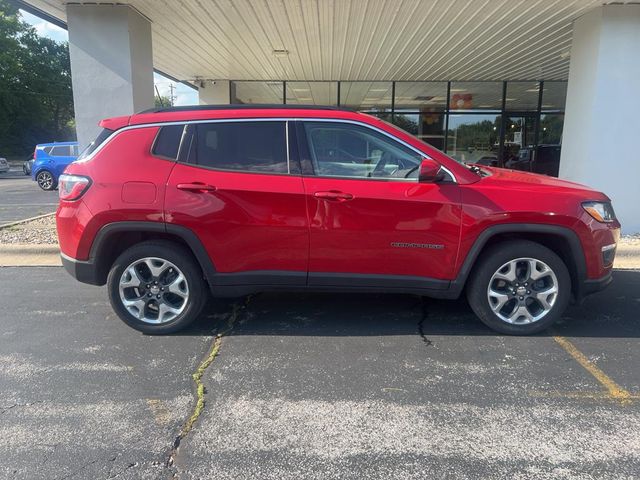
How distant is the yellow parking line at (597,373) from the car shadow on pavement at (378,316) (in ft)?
0.71

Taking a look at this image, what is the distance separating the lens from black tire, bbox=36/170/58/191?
55.8ft

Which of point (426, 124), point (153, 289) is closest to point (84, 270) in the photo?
point (153, 289)

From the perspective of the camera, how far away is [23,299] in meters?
5.05

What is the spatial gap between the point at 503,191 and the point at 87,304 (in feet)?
13.7

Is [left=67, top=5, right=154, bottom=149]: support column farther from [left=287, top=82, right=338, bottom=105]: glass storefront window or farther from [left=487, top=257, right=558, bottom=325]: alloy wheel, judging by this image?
[left=287, top=82, right=338, bottom=105]: glass storefront window

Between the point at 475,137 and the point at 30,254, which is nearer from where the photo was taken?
the point at 30,254

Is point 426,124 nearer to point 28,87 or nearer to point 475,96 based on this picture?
point 475,96

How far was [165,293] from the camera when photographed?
4004mm

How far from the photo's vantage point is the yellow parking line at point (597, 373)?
308 centimetres

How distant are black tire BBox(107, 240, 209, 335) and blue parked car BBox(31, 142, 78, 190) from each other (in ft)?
48.4

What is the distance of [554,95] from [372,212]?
1352cm

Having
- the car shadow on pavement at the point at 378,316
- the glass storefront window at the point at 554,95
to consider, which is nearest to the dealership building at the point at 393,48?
the glass storefront window at the point at 554,95

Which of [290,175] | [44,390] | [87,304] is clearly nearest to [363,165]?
[290,175]

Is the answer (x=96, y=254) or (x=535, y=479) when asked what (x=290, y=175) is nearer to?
(x=96, y=254)
